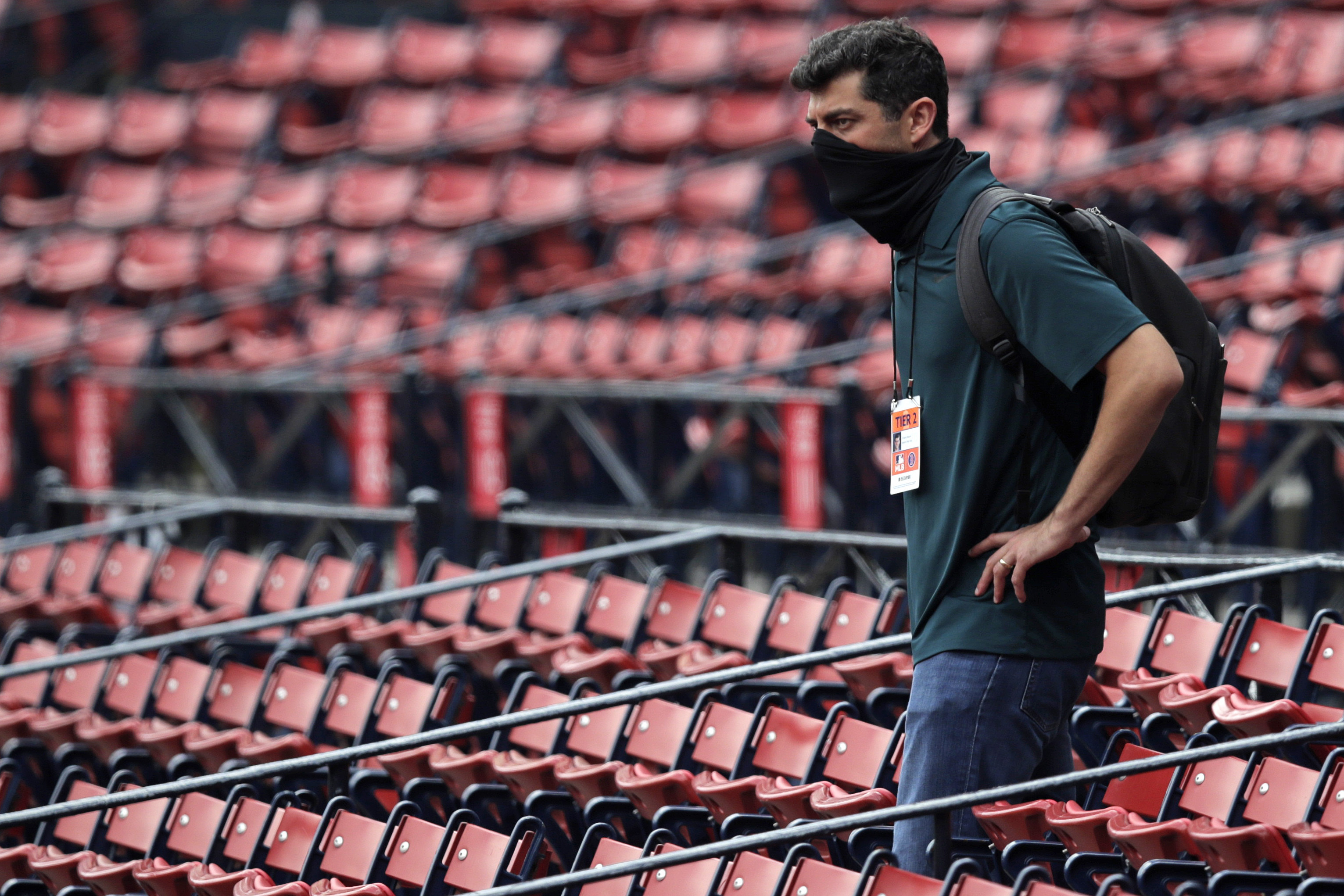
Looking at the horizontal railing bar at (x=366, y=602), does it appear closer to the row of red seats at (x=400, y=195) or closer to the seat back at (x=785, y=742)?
the seat back at (x=785, y=742)

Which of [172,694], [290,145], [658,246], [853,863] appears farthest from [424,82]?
[853,863]

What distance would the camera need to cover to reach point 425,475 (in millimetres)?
8141

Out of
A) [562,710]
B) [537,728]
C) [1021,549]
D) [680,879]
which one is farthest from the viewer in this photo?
[537,728]

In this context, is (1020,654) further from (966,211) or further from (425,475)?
(425,475)

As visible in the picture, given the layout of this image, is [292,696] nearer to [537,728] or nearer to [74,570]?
[537,728]

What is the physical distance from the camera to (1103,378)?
2.74 metres

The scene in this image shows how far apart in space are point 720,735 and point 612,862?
0.70 meters

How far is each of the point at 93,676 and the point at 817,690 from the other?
2.89 metres

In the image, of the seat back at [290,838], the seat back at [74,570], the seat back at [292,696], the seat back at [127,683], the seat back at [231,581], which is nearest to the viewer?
the seat back at [290,838]

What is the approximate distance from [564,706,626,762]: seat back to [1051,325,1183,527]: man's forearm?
229 cm

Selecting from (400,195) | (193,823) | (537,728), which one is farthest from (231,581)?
(400,195)

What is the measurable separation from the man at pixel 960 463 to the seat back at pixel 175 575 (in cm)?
458

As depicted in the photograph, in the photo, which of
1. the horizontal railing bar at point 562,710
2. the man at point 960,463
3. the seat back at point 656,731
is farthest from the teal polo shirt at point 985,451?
the seat back at point 656,731

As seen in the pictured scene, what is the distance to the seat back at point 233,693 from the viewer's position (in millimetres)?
5648
